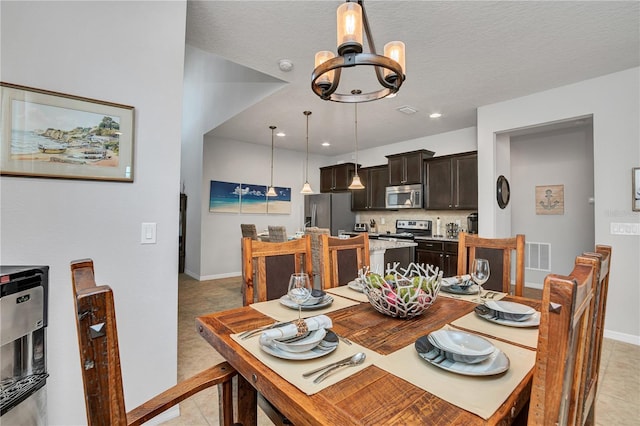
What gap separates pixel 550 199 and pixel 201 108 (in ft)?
20.8

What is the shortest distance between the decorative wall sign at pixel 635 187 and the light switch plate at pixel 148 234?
4197 millimetres

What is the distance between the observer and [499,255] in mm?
1918

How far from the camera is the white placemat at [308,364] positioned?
75cm

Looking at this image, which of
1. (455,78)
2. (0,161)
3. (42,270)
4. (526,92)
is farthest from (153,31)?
(526,92)

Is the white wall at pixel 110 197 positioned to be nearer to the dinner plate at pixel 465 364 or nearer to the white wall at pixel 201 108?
the dinner plate at pixel 465 364

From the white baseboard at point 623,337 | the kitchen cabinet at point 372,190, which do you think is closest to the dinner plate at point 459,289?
the white baseboard at point 623,337

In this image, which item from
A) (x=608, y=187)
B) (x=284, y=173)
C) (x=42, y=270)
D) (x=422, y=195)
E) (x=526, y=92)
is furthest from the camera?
(x=284, y=173)

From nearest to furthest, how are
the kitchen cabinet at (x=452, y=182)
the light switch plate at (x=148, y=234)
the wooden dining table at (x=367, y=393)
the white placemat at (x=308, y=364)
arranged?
1. the wooden dining table at (x=367, y=393)
2. the white placemat at (x=308, y=364)
3. the light switch plate at (x=148, y=234)
4. the kitchen cabinet at (x=452, y=182)

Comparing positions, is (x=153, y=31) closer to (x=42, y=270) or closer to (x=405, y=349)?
(x=42, y=270)

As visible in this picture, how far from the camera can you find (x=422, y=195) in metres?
5.16

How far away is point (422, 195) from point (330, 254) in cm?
374

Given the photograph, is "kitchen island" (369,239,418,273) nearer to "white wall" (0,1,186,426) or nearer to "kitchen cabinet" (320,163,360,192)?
"white wall" (0,1,186,426)

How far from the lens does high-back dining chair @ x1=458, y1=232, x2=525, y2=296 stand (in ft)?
5.85

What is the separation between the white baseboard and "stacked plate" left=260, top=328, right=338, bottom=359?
3.62 metres
